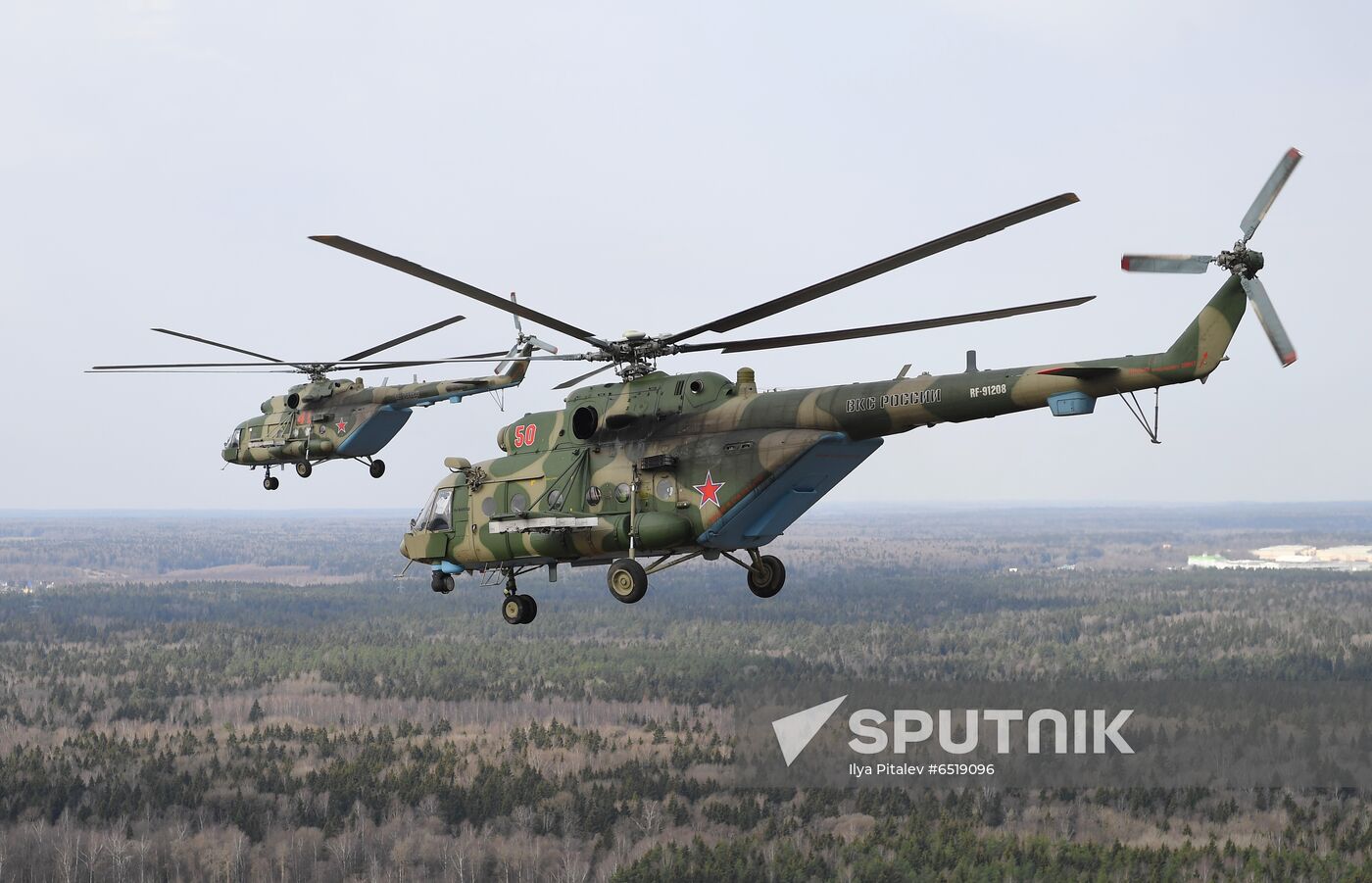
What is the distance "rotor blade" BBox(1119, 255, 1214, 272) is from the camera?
76.9 ft

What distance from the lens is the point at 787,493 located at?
3006 cm

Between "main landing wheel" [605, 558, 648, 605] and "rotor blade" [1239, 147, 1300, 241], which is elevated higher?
"rotor blade" [1239, 147, 1300, 241]

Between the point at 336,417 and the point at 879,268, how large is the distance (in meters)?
34.4

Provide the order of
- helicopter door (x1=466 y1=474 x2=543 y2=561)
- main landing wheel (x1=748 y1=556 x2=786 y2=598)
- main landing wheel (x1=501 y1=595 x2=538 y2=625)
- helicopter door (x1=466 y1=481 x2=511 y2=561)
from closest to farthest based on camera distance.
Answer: main landing wheel (x1=748 y1=556 x2=786 y2=598)
main landing wheel (x1=501 y1=595 x2=538 y2=625)
helicopter door (x1=466 y1=474 x2=543 y2=561)
helicopter door (x1=466 y1=481 x2=511 y2=561)

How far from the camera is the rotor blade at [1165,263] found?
2345 cm

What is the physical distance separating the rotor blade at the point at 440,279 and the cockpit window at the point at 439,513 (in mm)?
8086

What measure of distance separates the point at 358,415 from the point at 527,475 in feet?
70.0

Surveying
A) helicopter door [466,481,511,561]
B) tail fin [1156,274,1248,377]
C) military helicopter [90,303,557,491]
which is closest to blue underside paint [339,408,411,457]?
military helicopter [90,303,557,491]

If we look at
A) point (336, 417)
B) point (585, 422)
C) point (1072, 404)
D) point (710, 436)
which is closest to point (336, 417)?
point (336, 417)

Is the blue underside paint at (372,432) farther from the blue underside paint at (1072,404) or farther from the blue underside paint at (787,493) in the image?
the blue underside paint at (1072,404)

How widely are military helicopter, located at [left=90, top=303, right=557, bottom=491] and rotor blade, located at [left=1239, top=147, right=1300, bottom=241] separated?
2942cm

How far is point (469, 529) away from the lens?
3469 cm

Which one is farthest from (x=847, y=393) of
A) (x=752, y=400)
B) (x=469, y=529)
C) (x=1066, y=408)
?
(x=469, y=529)

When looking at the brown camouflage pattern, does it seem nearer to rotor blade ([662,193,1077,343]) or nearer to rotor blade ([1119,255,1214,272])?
rotor blade ([662,193,1077,343])
